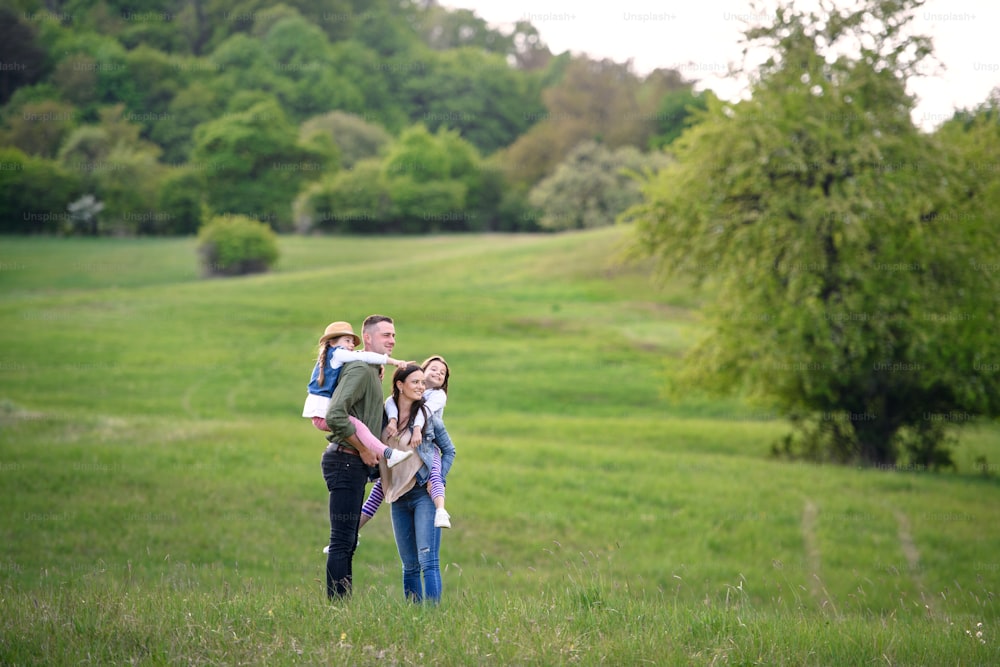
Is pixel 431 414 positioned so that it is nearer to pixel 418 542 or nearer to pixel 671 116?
pixel 418 542

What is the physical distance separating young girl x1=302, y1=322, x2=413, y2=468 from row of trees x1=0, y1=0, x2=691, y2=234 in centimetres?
6131

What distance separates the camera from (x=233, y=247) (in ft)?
196

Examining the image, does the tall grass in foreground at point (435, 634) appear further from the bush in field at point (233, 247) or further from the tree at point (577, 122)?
the tree at point (577, 122)

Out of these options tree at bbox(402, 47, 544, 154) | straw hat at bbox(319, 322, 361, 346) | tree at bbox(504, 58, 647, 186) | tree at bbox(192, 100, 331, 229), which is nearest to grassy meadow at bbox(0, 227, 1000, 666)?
straw hat at bbox(319, 322, 361, 346)

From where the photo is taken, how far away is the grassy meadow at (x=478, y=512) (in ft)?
20.0

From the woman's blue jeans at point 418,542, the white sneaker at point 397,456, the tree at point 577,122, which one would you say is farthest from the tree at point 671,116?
the white sneaker at point 397,456

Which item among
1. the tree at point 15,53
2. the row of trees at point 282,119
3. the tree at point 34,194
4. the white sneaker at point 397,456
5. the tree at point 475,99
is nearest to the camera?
the white sneaker at point 397,456

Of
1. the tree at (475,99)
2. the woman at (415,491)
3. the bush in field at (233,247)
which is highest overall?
the tree at (475,99)

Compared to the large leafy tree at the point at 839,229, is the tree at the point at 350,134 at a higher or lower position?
higher

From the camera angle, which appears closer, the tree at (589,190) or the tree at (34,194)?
the tree at (34,194)

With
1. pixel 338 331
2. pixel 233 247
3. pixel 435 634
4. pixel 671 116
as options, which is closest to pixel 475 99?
pixel 671 116

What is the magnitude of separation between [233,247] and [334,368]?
5472cm

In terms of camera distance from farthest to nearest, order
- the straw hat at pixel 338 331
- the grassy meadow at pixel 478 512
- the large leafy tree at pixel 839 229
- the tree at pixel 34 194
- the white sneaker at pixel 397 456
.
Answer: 1. the tree at pixel 34 194
2. the large leafy tree at pixel 839 229
3. the straw hat at pixel 338 331
4. the white sneaker at pixel 397 456
5. the grassy meadow at pixel 478 512

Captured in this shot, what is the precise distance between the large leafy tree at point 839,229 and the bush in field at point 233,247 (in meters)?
42.5
